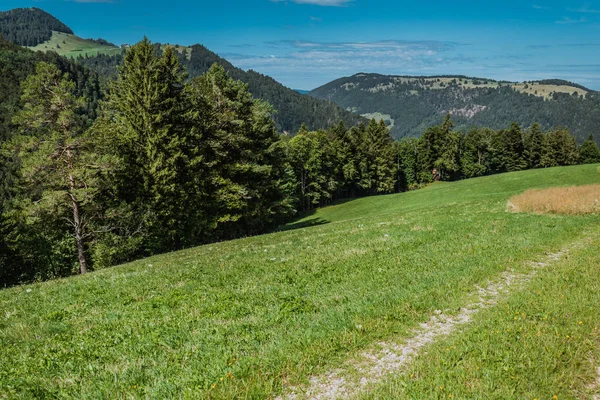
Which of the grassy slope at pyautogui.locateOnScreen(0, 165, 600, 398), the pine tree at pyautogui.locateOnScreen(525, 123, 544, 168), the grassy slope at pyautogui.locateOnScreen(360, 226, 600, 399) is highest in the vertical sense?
the pine tree at pyautogui.locateOnScreen(525, 123, 544, 168)

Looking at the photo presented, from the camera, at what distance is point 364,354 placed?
251 inches

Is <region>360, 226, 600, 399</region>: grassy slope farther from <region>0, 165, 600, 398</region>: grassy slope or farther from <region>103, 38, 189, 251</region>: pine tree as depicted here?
<region>103, 38, 189, 251</region>: pine tree

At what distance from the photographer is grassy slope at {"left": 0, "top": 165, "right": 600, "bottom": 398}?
5938mm

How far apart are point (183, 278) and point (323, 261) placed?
17.8 ft

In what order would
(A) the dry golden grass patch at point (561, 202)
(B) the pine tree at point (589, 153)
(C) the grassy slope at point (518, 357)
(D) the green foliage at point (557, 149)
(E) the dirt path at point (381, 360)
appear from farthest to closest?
(B) the pine tree at point (589, 153), (D) the green foliage at point (557, 149), (A) the dry golden grass patch at point (561, 202), (E) the dirt path at point (381, 360), (C) the grassy slope at point (518, 357)

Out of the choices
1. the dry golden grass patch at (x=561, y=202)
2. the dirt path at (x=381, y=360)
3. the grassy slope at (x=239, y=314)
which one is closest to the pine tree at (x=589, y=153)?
the dry golden grass patch at (x=561, y=202)

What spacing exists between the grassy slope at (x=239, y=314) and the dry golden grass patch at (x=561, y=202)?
6294 millimetres

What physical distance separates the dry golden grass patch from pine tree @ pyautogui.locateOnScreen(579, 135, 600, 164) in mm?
105441

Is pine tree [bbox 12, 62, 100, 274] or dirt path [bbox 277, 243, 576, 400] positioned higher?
pine tree [bbox 12, 62, 100, 274]

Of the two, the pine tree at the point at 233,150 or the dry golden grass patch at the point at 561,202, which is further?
the pine tree at the point at 233,150

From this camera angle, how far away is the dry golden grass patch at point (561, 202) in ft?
70.2

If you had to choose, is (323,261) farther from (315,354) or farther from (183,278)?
(315,354)

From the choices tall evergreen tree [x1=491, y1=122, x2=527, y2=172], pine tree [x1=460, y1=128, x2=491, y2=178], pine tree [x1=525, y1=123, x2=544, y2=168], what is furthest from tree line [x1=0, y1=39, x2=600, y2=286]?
pine tree [x1=525, y1=123, x2=544, y2=168]

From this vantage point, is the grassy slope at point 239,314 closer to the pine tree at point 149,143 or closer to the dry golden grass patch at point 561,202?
the dry golden grass patch at point 561,202
